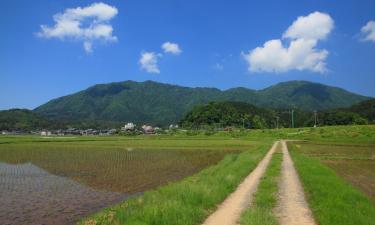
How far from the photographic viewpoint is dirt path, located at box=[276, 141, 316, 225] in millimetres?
13398

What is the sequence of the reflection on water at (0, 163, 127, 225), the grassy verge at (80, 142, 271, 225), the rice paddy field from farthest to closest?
the reflection on water at (0, 163, 127, 225)
the rice paddy field
the grassy verge at (80, 142, 271, 225)

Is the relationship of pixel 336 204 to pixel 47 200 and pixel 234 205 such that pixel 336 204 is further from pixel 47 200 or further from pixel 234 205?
pixel 47 200

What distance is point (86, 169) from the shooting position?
34938 mm

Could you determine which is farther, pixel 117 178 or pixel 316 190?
pixel 117 178

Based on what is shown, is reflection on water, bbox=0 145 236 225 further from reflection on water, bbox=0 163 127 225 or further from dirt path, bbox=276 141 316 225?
dirt path, bbox=276 141 316 225

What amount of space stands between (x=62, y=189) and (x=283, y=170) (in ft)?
51.5

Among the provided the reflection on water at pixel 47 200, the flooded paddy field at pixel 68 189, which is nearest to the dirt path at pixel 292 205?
the flooded paddy field at pixel 68 189

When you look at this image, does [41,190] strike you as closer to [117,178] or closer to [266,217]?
[117,178]

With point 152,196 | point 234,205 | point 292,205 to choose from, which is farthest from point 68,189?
point 292,205

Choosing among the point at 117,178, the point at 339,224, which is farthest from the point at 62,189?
the point at 339,224

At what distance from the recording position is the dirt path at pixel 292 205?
1340 cm

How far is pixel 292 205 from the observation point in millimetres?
15945

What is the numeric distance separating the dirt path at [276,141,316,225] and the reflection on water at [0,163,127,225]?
8440mm

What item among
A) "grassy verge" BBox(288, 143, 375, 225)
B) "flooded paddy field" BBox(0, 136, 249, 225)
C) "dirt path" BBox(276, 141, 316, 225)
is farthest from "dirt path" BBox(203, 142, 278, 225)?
"flooded paddy field" BBox(0, 136, 249, 225)
